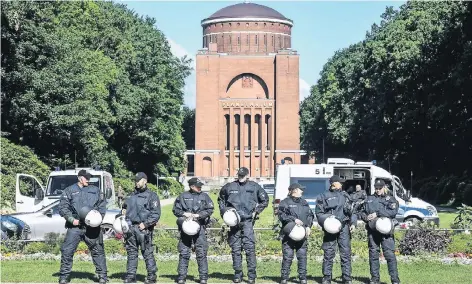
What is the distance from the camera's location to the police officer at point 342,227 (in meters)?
19.0

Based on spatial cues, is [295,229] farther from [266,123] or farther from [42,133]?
[266,123]

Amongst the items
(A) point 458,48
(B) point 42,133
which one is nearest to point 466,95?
(A) point 458,48

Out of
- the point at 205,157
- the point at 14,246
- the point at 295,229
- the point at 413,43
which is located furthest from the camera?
the point at 205,157

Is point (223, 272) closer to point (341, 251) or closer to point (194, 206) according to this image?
point (194, 206)

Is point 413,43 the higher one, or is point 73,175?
point 413,43

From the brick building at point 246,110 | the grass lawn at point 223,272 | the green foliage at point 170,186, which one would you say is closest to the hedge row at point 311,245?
the grass lawn at point 223,272

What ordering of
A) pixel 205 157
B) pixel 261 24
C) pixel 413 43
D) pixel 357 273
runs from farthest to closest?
pixel 261 24 → pixel 205 157 → pixel 413 43 → pixel 357 273

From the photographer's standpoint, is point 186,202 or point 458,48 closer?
point 186,202

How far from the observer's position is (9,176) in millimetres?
43594

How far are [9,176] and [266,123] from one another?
7759 centimetres

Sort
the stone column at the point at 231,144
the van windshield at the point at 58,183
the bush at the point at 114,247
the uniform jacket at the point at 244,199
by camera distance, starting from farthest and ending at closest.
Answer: the stone column at the point at 231,144 < the van windshield at the point at 58,183 < the bush at the point at 114,247 < the uniform jacket at the point at 244,199

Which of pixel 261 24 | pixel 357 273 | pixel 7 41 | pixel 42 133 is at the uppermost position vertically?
pixel 261 24

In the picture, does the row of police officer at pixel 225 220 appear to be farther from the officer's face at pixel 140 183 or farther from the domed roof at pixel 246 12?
the domed roof at pixel 246 12

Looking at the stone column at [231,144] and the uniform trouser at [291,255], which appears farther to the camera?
the stone column at [231,144]
